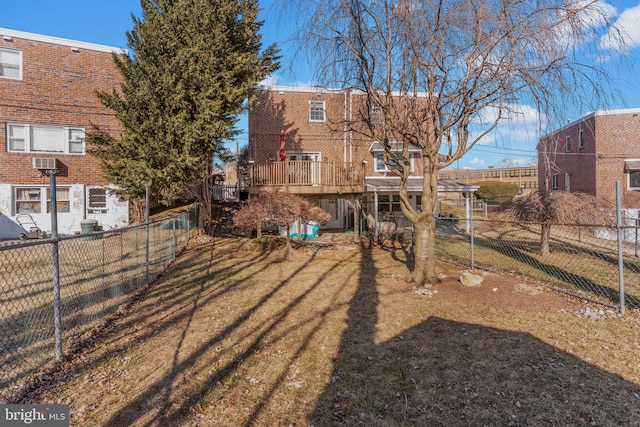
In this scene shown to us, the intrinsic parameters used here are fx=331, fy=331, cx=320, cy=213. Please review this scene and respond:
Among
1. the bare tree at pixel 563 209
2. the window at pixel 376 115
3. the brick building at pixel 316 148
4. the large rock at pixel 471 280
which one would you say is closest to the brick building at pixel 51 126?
the brick building at pixel 316 148

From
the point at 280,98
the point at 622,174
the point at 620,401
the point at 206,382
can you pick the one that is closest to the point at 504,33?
the point at 620,401

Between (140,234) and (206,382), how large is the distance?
43.6ft

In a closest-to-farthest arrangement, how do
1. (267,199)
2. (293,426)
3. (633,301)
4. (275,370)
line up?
1. (293,426)
2. (275,370)
3. (633,301)
4. (267,199)

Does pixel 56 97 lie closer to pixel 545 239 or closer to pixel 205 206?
pixel 205 206

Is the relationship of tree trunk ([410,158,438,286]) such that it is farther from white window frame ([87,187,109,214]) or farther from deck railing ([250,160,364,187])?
white window frame ([87,187,109,214])

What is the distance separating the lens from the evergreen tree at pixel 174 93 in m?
10.5

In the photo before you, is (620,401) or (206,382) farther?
(206,382)

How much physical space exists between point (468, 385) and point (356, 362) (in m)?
1.13

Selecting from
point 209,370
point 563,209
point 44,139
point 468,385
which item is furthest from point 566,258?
point 44,139

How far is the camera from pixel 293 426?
2646mm

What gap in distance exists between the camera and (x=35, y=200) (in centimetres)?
1434

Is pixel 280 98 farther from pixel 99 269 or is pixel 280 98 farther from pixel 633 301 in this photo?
pixel 633 301

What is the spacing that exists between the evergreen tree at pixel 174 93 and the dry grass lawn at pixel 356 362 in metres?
5.84

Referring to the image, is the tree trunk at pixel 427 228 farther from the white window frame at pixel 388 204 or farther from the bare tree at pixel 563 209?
the white window frame at pixel 388 204
